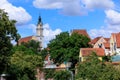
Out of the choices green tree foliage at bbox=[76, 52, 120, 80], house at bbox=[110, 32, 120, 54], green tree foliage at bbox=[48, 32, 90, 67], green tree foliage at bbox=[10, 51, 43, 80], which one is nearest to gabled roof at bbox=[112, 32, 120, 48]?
house at bbox=[110, 32, 120, 54]

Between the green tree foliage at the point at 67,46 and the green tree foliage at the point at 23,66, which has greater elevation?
the green tree foliage at the point at 67,46

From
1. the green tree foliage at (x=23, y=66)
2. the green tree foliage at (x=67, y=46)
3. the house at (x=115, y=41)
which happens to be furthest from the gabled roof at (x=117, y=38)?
the green tree foliage at (x=23, y=66)

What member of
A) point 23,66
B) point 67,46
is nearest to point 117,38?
point 67,46

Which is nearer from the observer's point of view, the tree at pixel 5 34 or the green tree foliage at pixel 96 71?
the green tree foliage at pixel 96 71

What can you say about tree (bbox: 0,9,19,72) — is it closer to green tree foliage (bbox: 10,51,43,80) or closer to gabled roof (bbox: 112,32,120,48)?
green tree foliage (bbox: 10,51,43,80)

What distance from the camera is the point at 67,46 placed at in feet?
285

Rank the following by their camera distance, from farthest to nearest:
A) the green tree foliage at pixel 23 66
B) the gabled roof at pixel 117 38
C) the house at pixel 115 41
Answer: the house at pixel 115 41 < the gabled roof at pixel 117 38 < the green tree foliage at pixel 23 66

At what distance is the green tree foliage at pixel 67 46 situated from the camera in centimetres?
8469

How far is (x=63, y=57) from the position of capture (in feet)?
283

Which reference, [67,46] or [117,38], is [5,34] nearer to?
[117,38]

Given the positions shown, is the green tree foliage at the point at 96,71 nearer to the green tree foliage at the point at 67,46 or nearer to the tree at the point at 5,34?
the tree at the point at 5,34

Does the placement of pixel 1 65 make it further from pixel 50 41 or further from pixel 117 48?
pixel 50 41

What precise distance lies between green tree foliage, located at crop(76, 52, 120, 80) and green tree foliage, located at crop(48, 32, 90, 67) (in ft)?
105

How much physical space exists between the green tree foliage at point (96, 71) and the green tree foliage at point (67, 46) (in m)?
32.1
